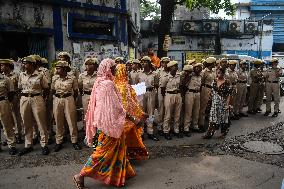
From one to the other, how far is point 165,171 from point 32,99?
320 cm

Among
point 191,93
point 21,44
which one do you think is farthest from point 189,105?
point 21,44

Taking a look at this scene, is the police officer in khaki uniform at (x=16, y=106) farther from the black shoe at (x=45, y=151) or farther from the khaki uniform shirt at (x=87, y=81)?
the khaki uniform shirt at (x=87, y=81)

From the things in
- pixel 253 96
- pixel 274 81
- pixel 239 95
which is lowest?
pixel 253 96

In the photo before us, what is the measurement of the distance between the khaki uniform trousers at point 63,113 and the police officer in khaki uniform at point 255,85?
22.0 ft

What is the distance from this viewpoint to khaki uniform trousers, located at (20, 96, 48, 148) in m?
6.92

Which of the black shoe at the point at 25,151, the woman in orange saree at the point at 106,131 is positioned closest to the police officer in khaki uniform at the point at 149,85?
the black shoe at the point at 25,151

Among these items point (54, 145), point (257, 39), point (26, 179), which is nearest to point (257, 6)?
point (257, 39)

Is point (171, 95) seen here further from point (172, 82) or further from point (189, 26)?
point (189, 26)

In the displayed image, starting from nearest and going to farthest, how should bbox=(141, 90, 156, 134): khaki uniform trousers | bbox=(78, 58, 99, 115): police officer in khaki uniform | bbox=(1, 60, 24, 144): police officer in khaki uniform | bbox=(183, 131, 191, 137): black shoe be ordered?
bbox=(78, 58, 99, 115): police officer in khaki uniform < bbox=(1, 60, 24, 144): police officer in khaki uniform < bbox=(141, 90, 156, 134): khaki uniform trousers < bbox=(183, 131, 191, 137): black shoe

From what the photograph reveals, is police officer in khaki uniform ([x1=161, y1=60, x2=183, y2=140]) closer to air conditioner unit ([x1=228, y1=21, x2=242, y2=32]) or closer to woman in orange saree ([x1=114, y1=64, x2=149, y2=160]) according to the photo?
woman in orange saree ([x1=114, y1=64, x2=149, y2=160])

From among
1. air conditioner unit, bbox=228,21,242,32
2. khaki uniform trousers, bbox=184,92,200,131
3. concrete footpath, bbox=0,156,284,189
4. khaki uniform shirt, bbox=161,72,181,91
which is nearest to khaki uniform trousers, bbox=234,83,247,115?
khaki uniform trousers, bbox=184,92,200,131

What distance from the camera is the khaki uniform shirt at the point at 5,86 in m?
7.00

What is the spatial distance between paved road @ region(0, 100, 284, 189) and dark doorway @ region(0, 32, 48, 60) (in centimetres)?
462

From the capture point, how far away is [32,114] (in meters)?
7.10
